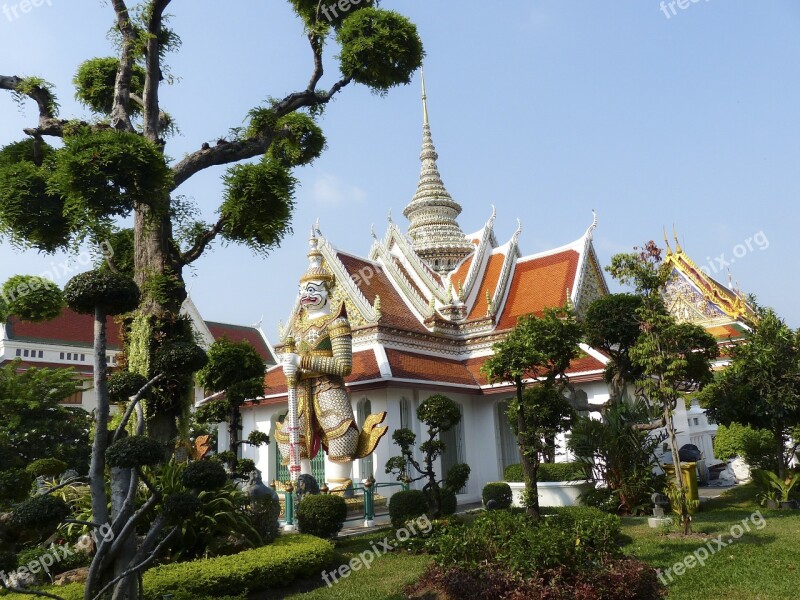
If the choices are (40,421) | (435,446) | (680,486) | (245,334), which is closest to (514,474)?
(435,446)

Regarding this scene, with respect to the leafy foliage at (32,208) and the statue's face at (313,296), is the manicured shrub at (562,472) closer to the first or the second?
the statue's face at (313,296)

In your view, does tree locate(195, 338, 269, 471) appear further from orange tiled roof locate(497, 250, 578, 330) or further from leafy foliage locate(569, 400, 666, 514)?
orange tiled roof locate(497, 250, 578, 330)

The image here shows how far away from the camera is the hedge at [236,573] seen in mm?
5219

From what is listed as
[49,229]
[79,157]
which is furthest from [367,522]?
[79,157]

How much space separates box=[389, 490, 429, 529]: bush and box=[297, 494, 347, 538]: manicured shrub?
803mm

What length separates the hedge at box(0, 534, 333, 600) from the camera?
522 centimetres

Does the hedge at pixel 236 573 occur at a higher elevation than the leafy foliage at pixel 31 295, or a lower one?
lower

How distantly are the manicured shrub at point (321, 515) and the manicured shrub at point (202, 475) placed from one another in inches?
188

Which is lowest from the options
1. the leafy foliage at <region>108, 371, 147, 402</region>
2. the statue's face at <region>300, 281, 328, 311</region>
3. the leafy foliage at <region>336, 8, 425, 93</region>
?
the leafy foliage at <region>108, 371, 147, 402</region>

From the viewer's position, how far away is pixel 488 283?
17.4 metres

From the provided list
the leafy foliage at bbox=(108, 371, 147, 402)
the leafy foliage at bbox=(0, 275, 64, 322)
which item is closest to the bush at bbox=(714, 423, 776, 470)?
the leafy foliage at bbox=(108, 371, 147, 402)

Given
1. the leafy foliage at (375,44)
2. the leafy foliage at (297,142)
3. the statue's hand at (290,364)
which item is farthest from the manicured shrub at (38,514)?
the statue's hand at (290,364)

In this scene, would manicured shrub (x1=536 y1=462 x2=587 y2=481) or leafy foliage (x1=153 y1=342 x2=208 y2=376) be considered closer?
leafy foliage (x1=153 y1=342 x2=208 y2=376)

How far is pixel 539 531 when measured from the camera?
576 cm
